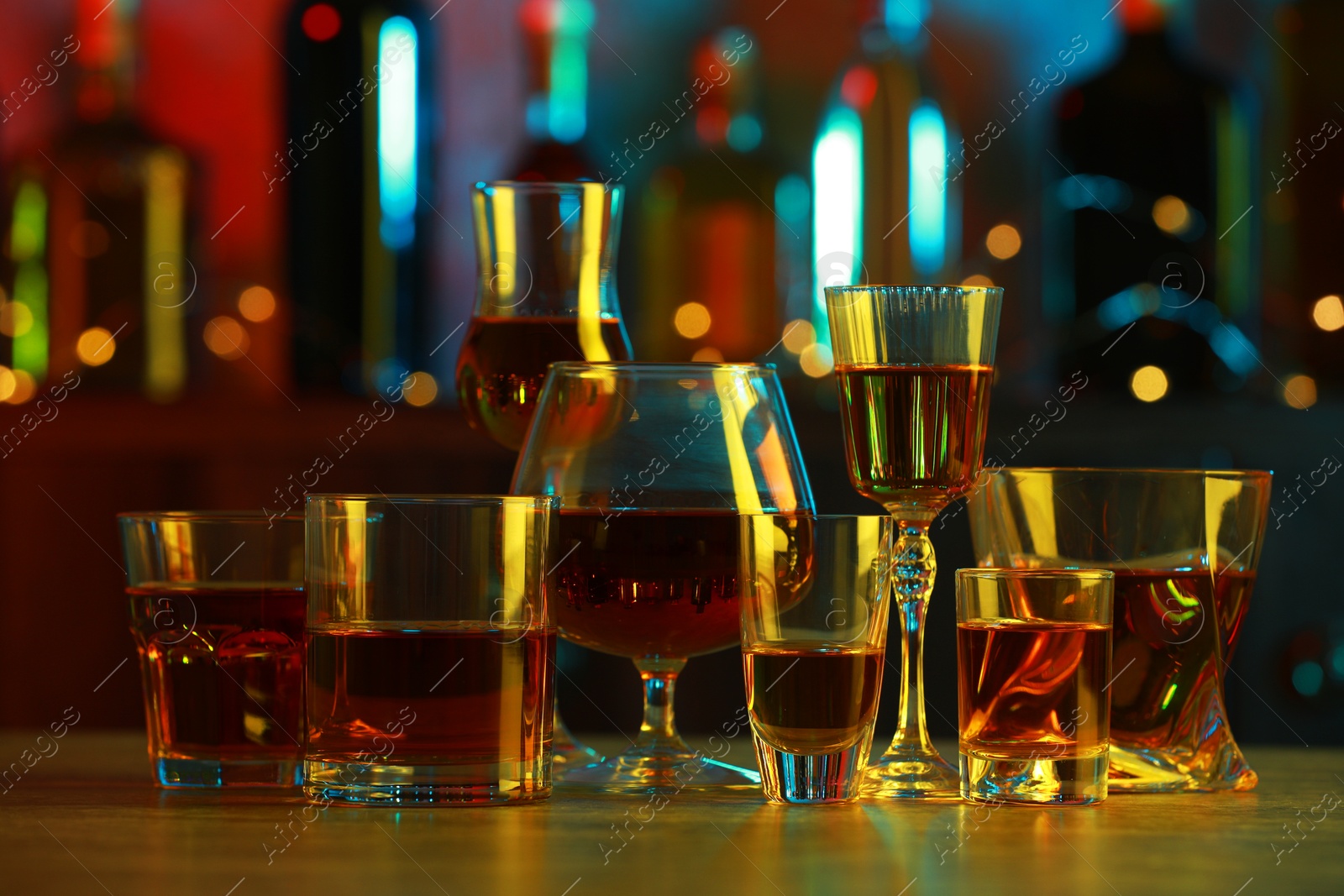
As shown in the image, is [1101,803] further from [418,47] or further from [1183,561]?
[418,47]

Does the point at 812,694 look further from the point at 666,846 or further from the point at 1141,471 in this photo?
the point at 1141,471

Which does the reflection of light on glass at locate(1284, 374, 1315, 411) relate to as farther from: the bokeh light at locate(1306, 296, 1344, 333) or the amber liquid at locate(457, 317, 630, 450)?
the amber liquid at locate(457, 317, 630, 450)

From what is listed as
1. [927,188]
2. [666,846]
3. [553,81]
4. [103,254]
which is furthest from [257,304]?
[666,846]

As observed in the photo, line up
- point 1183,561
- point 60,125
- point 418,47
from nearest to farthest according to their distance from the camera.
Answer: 1. point 1183,561
2. point 418,47
3. point 60,125

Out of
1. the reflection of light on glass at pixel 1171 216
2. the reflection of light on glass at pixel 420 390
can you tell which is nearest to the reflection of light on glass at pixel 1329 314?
the reflection of light on glass at pixel 1171 216

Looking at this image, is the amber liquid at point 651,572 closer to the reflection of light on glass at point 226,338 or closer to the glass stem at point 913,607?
the glass stem at point 913,607

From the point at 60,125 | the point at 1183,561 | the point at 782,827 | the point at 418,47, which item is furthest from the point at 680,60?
the point at 782,827
